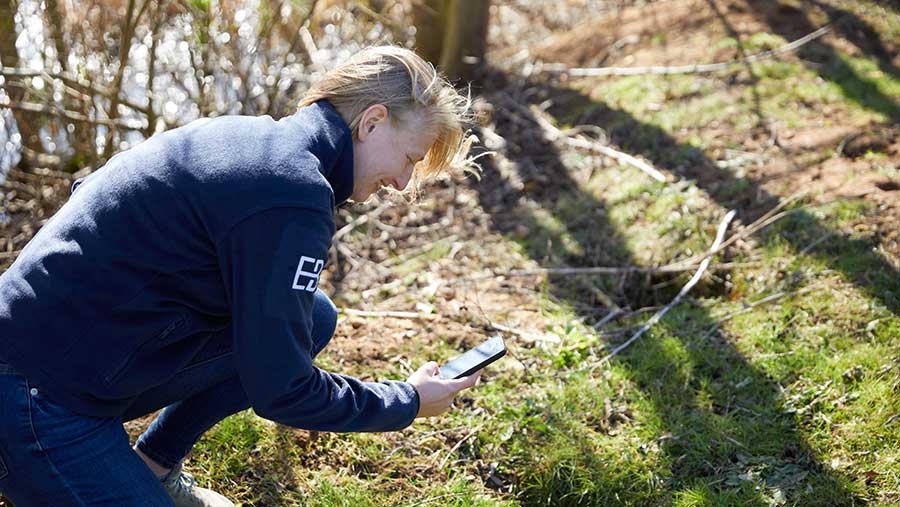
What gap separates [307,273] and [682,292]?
7.72 feet

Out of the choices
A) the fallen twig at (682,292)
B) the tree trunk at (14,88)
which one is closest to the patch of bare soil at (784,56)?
the fallen twig at (682,292)

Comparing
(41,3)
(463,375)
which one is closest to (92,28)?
(41,3)

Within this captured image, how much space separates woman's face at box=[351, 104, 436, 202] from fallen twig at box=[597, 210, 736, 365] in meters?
1.59

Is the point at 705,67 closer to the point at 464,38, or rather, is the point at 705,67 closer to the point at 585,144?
the point at 585,144

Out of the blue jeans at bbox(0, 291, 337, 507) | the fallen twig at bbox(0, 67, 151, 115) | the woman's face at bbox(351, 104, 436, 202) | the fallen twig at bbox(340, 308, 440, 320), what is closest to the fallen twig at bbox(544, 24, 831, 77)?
the fallen twig at bbox(340, 308, 440, 320)

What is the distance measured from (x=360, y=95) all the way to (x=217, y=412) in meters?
1.01

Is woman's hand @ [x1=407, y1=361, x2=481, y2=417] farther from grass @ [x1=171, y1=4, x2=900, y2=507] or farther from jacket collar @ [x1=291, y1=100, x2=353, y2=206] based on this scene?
grass @ [x1=171, y1=4, x2=900, y2=507]

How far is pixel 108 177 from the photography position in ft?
6.06

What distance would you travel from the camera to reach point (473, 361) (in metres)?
2.50

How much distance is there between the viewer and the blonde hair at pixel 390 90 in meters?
1.98

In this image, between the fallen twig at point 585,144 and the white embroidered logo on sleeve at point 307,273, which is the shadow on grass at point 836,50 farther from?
the white embroidered logo on sleeve at point 307,273

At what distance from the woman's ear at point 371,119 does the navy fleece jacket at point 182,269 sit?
4.8 inches

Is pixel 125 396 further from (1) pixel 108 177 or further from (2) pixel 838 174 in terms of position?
(2) pixel 838 174

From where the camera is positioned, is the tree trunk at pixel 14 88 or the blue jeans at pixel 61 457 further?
the tree trunk at pixel 14 88
